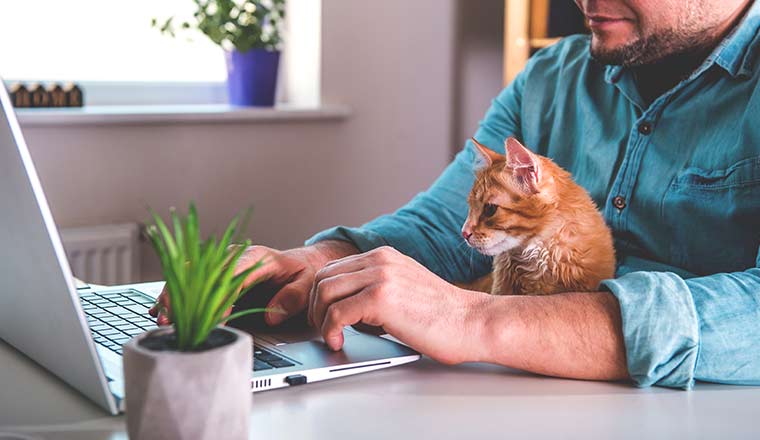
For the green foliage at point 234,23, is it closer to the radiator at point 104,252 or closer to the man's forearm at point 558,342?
the radiator at point 104,252

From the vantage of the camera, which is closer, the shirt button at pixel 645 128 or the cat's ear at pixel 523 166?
the cat's ear at pixel 523 166

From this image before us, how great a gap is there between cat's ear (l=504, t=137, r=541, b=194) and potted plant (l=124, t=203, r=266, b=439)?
446 millimetres

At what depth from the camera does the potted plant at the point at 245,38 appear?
2.37m

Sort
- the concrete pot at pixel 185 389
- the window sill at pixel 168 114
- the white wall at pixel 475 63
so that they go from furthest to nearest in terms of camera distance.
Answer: the white wall at pixel 475 63, the window sill at pixel 168 114, the concrete pot at pixel 185 389

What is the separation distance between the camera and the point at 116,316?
1.05 m

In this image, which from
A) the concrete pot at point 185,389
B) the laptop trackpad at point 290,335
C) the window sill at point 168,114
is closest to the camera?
the concrete pot at point 185,389

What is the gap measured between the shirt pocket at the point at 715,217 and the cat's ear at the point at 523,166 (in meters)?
0.30

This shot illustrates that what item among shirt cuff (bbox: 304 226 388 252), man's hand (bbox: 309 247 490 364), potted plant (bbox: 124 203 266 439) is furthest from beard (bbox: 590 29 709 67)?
potted plant (bbox: 124 203 266 439)

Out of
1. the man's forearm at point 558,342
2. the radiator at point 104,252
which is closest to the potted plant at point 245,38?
the radiator at point 104,252


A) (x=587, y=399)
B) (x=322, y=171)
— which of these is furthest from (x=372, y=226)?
(x=322, y=171)

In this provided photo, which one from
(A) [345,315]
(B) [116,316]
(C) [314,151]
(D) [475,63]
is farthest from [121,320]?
(D) [475,63]

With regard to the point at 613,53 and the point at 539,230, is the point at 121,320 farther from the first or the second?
the point at 613,53

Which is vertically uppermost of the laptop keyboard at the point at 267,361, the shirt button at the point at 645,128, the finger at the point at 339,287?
the shirt button at the point at 645,128

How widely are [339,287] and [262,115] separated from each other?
1.60 metres
